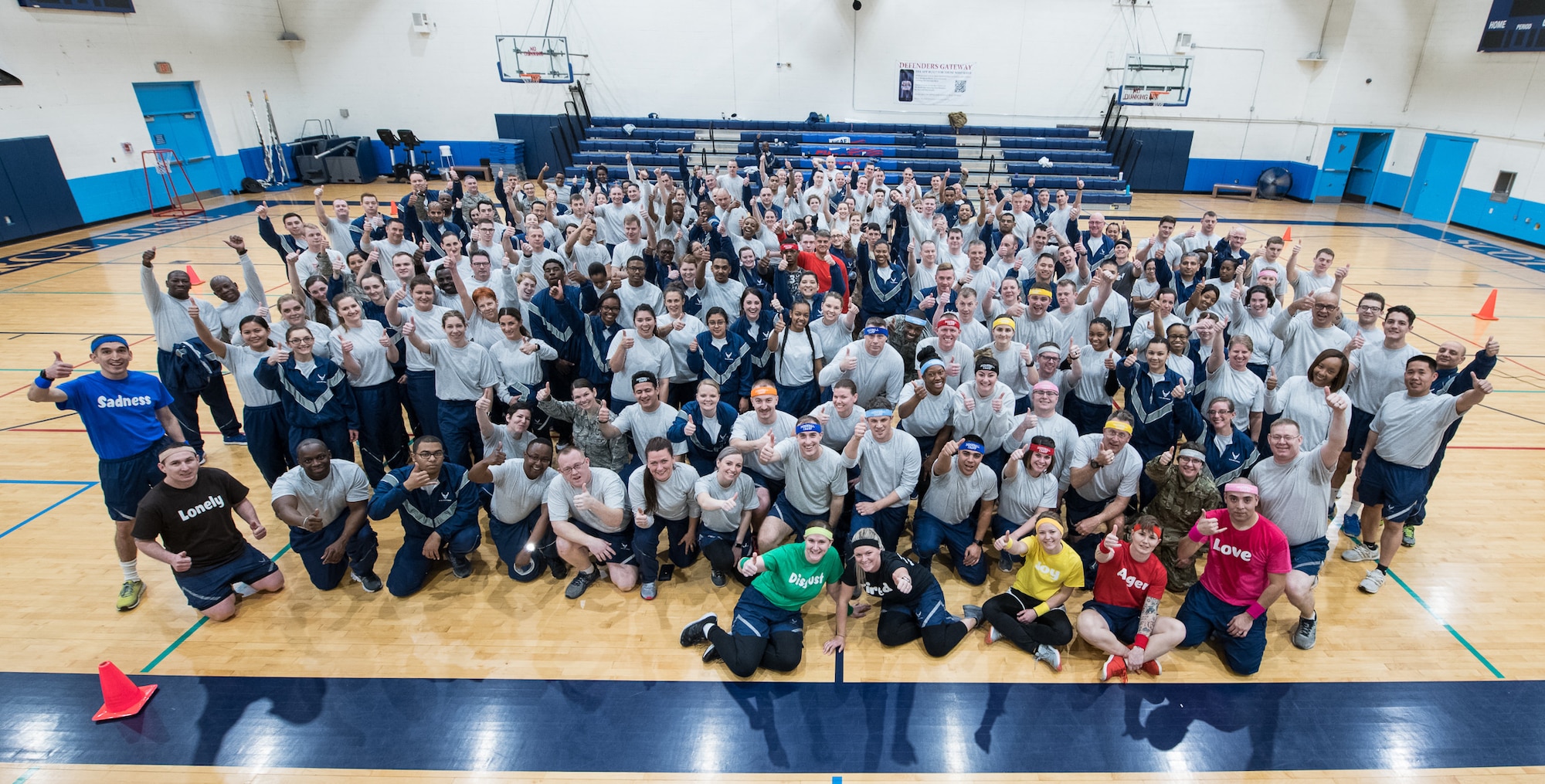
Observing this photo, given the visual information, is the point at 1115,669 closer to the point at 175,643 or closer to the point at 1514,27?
the point at 175,643

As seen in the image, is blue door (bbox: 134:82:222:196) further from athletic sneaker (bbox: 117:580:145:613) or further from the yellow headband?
the yellow headband

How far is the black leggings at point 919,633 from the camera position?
521 cm

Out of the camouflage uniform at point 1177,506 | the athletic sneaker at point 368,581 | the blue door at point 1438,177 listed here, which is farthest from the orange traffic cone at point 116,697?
the blue door at point 1438,177

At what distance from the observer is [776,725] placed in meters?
4.71

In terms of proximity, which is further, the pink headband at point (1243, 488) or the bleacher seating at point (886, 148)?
the bleacher seating at point (886, 148)

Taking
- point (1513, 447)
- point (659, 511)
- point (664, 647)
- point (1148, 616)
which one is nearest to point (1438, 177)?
point (1513, 447)

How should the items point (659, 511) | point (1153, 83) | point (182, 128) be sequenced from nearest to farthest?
point (659, 511)
point (182, 128)
point (1153, 83)

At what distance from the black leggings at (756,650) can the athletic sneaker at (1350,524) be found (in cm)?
549

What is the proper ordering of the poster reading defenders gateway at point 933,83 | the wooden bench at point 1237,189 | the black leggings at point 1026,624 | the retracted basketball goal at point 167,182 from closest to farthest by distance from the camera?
the black leggings at point 1026,624 < the retracted basketball goal at point 167,182 < the poster reading defenders gateway at point 933,83 < the wooden bench at point 1237,189

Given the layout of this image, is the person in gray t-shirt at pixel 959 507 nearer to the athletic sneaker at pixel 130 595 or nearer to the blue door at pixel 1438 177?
the athletic sneaker at pixel 130 595

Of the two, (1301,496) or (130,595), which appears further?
(130,595)

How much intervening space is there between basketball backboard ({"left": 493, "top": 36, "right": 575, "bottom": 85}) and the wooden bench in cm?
2278

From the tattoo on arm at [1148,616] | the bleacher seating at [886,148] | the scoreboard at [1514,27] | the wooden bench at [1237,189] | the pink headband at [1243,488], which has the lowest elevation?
the tattoo on arm at [1148,616]

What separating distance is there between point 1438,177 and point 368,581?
28.9 m
